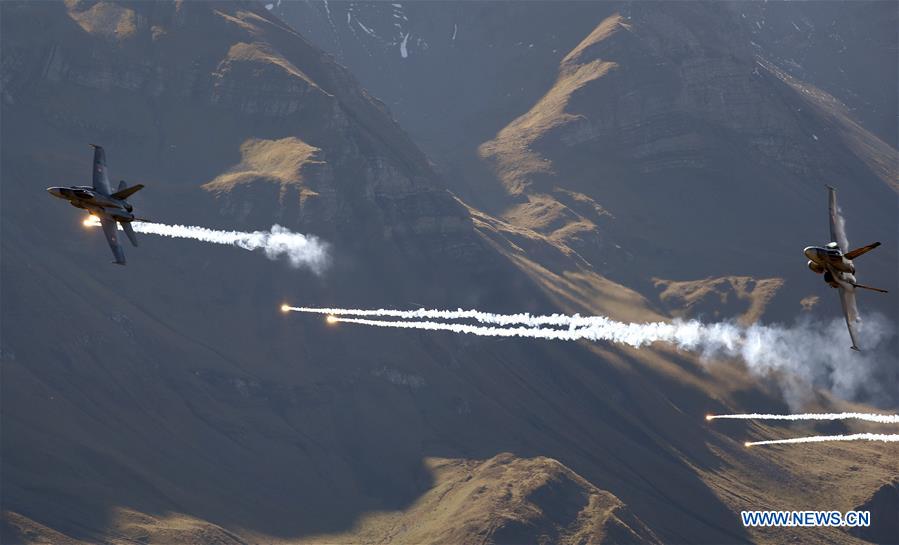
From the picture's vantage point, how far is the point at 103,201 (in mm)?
137125

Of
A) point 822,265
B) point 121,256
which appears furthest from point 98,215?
point 822,265

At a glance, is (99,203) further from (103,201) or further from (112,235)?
(112,235)

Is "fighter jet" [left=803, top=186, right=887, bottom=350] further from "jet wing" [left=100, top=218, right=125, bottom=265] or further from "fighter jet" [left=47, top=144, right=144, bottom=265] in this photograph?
"jet wing" [left=100, top=218, right=125, bottom=265]

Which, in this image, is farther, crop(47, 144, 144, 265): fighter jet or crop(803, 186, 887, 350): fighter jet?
crop(47, 144, 144, 265): fighter jet

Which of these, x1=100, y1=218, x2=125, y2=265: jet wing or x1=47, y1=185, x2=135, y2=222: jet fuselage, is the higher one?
x1=47, y1=185, x2=135, y2=222: jet fuselage

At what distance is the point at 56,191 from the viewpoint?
134m

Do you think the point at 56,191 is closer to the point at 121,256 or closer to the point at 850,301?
the point at 121,256

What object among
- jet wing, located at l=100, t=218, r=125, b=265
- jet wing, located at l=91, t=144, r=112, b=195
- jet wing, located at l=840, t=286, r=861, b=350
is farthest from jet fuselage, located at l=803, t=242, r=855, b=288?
jet wing, located at l=91, t=144, r=112, b=195

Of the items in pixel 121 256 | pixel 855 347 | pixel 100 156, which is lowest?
pixel 855 347

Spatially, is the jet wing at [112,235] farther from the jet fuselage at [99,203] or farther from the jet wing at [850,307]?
the jet wing at [850,307]

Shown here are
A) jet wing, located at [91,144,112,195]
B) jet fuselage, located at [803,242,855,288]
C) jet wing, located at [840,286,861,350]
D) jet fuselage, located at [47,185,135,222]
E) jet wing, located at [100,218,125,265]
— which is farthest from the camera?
jet wing, located at [100,218,125,265]

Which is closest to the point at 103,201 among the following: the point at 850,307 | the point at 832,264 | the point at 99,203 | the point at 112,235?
the point at 99,203

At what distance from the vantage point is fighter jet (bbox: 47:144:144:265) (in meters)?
135

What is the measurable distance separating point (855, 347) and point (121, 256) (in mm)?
68571
